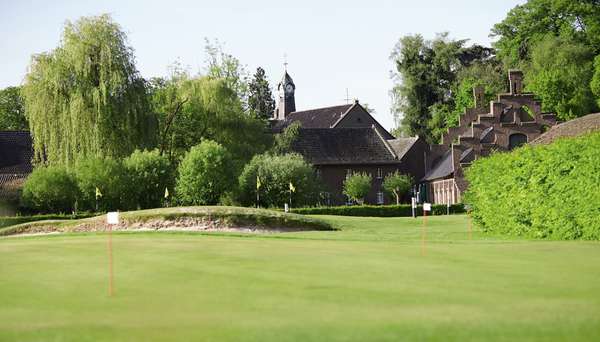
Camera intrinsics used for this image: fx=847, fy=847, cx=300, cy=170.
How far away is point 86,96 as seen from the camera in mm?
56906

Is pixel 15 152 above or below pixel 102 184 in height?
above

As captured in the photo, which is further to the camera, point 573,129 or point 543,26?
point 543,26

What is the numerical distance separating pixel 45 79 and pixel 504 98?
37.0 m

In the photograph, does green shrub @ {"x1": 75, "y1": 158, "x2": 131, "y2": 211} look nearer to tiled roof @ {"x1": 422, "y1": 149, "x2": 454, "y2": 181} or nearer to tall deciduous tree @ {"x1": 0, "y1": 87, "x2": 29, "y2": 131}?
tiled roof @ {"x1": 422, "y1": 149, "x2": 454, "y2": 181}

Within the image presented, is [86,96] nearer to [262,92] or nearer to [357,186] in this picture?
[357,186]

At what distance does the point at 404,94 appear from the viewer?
96.6 m

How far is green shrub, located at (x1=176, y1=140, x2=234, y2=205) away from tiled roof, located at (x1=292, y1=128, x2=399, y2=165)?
94.2 feet

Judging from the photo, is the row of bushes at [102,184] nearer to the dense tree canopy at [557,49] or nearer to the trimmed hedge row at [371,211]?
the trimmed hedge row at [371,211]

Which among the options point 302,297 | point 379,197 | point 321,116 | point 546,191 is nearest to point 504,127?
point 379,197

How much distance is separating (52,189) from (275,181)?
16209 millimetres

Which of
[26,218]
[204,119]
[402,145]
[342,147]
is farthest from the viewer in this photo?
[402,145]

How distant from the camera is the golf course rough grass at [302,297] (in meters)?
9.23

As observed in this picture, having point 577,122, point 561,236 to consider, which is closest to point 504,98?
point 577,122

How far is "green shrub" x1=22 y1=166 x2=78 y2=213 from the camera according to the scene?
178 ft
